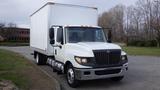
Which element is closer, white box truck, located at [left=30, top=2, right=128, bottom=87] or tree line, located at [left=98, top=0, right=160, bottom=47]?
white box truck, located at [left=30, top=2, right=128, bottom=87]

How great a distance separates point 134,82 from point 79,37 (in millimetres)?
2927

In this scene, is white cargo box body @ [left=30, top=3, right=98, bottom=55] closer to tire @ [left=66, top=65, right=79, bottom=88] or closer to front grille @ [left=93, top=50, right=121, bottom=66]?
tire @ [left=66, top=65, right=79, bottom=88]

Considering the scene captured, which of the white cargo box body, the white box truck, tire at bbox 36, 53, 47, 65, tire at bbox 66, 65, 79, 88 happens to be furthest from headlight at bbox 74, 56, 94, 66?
tire at bbox 36, 53, 47, 65

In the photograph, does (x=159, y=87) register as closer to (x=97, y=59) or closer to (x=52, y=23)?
(x=97, y=59)

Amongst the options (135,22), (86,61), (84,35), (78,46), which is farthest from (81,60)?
(135,22)

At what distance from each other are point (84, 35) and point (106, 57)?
1.96 meters

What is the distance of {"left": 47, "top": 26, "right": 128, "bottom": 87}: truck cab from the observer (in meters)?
10.4

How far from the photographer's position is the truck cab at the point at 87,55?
408 inches

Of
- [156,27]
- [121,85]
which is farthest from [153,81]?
[156,27]

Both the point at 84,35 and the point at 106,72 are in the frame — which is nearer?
the point at 106,72

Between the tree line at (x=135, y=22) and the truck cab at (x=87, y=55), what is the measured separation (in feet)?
151

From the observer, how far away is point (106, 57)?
10.6 meters

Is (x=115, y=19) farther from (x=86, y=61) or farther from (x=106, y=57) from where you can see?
(x=86, y=61)

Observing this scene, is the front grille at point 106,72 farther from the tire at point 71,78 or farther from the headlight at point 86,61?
the tire at point 71,78
